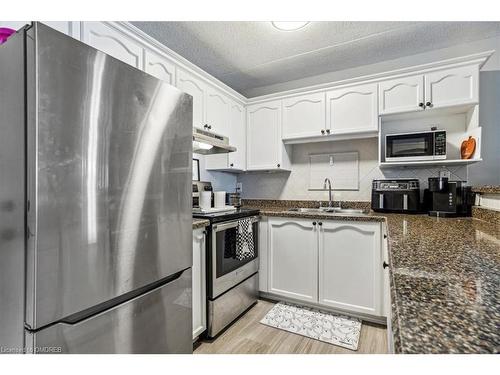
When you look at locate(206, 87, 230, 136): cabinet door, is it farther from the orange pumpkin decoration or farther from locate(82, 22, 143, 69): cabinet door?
the orange pumpkin decoration

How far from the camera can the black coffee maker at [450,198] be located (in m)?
1.95

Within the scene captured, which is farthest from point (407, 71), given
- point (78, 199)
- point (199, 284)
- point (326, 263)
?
point (78, 199)

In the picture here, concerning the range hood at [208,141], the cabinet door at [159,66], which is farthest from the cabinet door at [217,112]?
the cabinet door at [159,66]

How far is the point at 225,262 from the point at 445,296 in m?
1.52

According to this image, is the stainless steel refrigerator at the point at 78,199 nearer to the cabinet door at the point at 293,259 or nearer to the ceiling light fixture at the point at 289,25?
the ceiling light fixture at the point at 289,25

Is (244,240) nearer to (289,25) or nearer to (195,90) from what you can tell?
(195,90)

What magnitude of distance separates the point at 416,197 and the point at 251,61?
198cm

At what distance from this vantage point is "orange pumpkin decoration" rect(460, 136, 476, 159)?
196 cm

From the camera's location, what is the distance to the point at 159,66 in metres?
1.76

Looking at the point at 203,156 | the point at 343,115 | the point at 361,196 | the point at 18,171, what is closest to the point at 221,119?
the point at 203,156

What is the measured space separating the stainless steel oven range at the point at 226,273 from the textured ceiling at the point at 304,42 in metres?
1.46

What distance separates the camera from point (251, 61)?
246 centimetres
